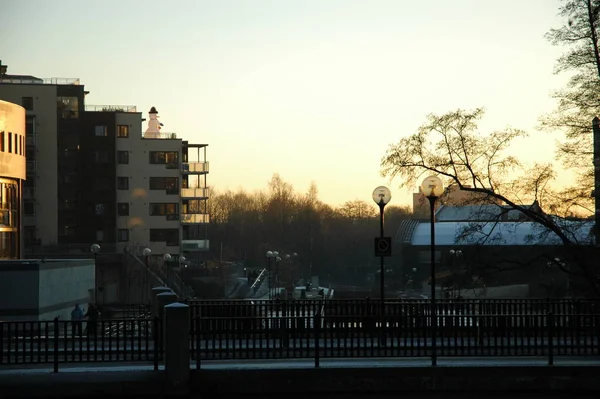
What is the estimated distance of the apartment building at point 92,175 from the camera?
9119 centimetres

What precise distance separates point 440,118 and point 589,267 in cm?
795

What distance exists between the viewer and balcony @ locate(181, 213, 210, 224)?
335 feet

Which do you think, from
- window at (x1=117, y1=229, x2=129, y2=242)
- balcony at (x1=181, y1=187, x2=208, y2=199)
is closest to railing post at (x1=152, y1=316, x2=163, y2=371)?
window at (x1=117, y1=229, x2=129, y2=242)

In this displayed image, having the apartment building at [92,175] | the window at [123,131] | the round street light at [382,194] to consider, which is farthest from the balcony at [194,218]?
the round street light at [382,194]

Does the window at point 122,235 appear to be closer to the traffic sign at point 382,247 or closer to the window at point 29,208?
the window at point 29,208

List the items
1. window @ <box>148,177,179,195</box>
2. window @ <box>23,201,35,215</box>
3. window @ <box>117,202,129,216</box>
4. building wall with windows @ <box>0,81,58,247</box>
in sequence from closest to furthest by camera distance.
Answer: building wall with windows @ <box>0,81,58,247</box>
window @ <box>23,201,35,215</box>
window @ <box>117,202,129,216</box>
window @ <box>148,177,179,195</box>

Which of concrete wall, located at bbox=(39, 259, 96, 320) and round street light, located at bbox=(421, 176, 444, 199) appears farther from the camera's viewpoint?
concrete wall, located at bbox=(39, 259, 96, 320)

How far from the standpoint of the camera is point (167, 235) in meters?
98.1

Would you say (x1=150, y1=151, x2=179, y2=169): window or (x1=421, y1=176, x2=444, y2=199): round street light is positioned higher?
(x1=150, y1=151, x2=179, y2=169): window

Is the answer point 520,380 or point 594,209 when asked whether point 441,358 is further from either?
point 594,209

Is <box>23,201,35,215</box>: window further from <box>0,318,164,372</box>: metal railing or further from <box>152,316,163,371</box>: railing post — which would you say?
<box>152,316,163,371</box>: railing post

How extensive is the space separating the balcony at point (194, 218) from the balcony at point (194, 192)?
77.5 inches

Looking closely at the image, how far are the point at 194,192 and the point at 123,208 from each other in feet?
32.0

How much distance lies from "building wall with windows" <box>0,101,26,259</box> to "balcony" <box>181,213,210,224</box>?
3794cm
